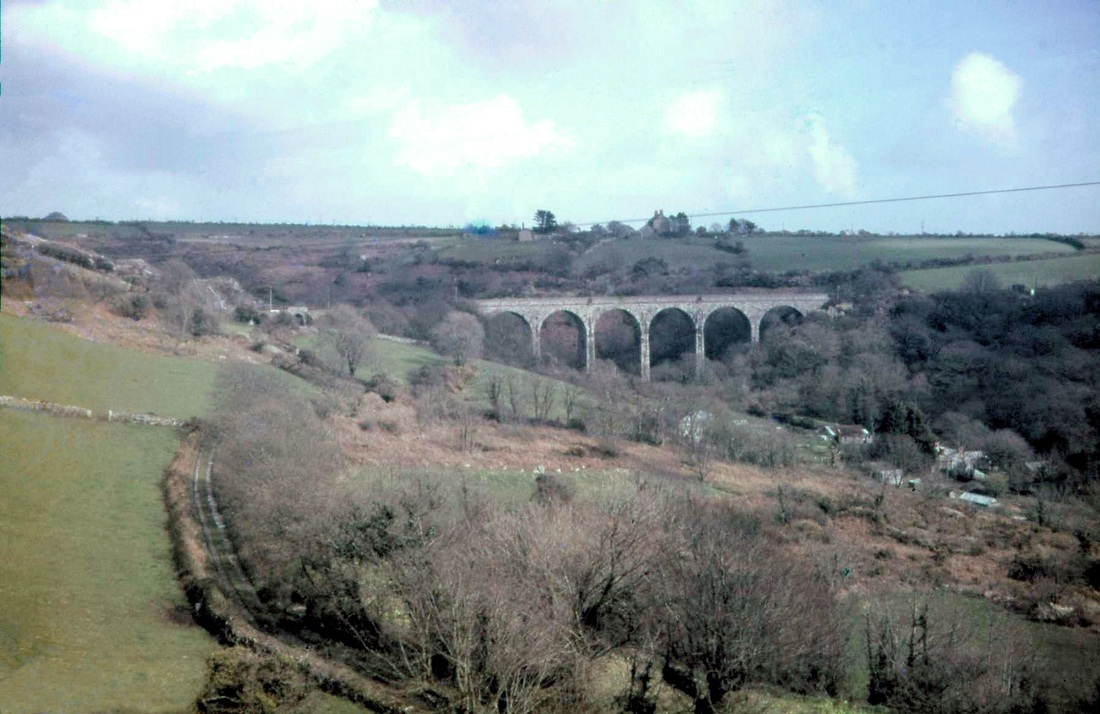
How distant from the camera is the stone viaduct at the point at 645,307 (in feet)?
148

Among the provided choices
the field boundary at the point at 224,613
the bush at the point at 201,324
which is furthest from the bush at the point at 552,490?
the bush at the point at 201,324

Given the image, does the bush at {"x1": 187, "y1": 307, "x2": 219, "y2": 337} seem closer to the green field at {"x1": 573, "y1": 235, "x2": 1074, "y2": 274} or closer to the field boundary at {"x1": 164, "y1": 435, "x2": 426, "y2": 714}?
the field boundary at {"x1": 164, "y1": 435, "x2": 426, "y2": 714}

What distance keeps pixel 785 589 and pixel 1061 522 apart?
11.1 m

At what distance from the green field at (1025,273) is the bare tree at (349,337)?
26.3m

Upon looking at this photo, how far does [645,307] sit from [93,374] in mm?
29810

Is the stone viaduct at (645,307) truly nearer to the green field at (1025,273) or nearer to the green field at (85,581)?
the green field at (1025,273)

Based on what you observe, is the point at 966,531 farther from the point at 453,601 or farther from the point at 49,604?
the point at 49,604

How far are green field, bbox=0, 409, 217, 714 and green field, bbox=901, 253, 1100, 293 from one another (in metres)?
33.2

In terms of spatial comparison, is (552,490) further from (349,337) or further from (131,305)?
(131,305)

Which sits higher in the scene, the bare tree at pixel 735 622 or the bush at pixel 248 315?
the bush at pixel 248 315

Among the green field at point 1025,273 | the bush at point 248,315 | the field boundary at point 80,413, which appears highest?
the green field at point 1025,273

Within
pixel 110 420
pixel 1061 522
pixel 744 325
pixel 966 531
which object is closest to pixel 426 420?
pixel 110 420

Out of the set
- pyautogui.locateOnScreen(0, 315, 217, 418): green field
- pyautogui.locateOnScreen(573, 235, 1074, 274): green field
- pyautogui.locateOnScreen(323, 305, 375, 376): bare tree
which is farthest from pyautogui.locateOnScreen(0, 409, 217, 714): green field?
pyautogui.locateOnScreen(573, 235, 1074, 274): green field

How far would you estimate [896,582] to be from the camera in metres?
15.3
